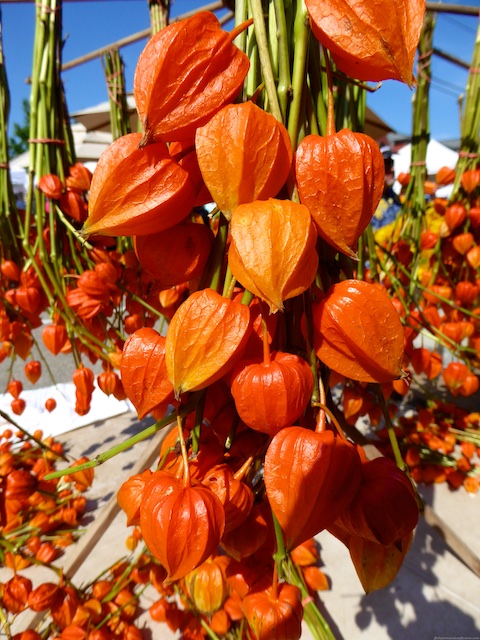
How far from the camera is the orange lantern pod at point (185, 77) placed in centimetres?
25

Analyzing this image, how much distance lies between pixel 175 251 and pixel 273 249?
9cm

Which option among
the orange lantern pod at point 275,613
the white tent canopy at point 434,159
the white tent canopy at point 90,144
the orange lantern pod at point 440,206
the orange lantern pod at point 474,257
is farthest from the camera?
the white tent canopy at point 434,159

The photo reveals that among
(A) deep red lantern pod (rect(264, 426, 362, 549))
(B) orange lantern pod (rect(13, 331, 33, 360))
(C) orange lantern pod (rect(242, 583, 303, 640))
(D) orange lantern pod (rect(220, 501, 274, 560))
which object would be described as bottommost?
(C) orange lantern pod (rect(242, 583, 303, 640))

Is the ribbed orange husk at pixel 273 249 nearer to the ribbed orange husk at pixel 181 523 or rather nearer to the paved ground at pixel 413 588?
the ribbed orange husk at pixel 181 523

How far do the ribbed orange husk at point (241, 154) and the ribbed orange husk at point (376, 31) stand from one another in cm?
6

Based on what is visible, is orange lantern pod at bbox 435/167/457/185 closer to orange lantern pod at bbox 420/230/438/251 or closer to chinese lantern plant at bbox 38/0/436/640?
orange lantern pod at bbox 420/230/438/251

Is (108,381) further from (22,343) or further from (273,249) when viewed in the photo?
(273,249)

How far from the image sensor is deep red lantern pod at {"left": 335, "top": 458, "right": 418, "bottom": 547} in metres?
0.26

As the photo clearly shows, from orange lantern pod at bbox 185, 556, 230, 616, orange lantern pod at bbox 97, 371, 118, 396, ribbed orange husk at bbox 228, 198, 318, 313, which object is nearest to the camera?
ribbed orange husk at bbox 228, 198, 318, 313

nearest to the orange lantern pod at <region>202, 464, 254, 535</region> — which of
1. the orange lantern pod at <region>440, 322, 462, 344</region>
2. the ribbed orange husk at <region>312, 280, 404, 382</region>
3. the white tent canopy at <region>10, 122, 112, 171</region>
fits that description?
the ribbed orange husk at <region>312, 280, 404, 382</region>

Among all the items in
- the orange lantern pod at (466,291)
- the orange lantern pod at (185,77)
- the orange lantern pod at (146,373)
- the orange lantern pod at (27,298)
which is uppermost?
the orange lantern pod at (185,77)

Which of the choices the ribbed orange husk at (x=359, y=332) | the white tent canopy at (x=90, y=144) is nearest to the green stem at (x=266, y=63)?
the ribbed orange husk at (x=359, y=332)

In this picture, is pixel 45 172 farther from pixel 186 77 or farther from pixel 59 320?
pixel 186 77

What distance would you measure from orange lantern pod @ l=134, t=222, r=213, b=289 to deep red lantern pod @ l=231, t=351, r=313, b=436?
0.09m
